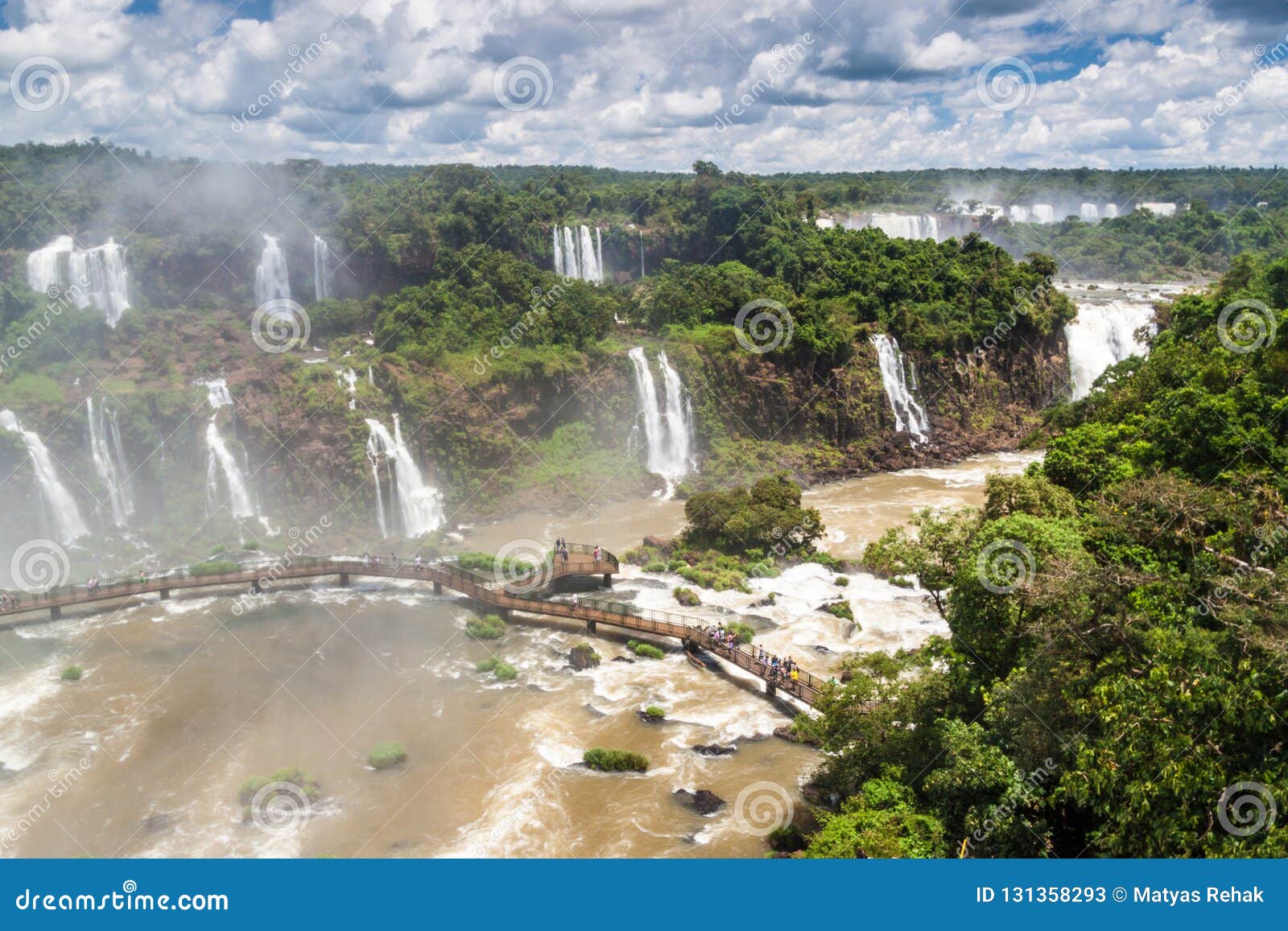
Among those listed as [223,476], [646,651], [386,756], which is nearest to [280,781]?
[386,756]

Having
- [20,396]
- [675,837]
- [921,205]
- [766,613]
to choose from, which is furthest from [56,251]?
[921,205]

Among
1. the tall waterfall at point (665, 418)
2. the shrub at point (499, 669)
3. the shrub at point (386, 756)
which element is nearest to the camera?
the shrub at point (386, 756)

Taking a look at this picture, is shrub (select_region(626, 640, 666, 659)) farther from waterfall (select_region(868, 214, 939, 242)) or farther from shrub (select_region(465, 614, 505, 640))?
waterfall (select_region(868, 214, 939, 242))

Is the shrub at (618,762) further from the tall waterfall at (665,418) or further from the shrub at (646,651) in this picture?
the tall waterfall at (665,418)

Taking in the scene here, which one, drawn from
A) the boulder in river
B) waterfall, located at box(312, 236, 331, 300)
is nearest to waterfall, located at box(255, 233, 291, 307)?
waterfall, located at box(312, 236, 331, 300)

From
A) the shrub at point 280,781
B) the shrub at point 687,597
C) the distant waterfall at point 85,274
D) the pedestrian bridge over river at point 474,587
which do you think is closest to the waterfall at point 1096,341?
the shrub at point 687,597

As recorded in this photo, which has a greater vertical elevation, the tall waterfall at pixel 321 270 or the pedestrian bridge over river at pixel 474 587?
the tall waterfall at pixel 321 270

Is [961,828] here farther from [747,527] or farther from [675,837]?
[747,527]

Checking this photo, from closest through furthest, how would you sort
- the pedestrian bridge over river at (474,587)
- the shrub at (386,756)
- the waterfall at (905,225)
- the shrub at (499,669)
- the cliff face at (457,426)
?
1. the shrub at (386,756)
2. the shrub at (499,669)
3. the pedestrian bridge over river at (474,587)
4. the cliff face at (457,426)
5. the waterfall at (905,225)

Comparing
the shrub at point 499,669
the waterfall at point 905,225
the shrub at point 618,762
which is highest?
the waterfall at point 905,225
